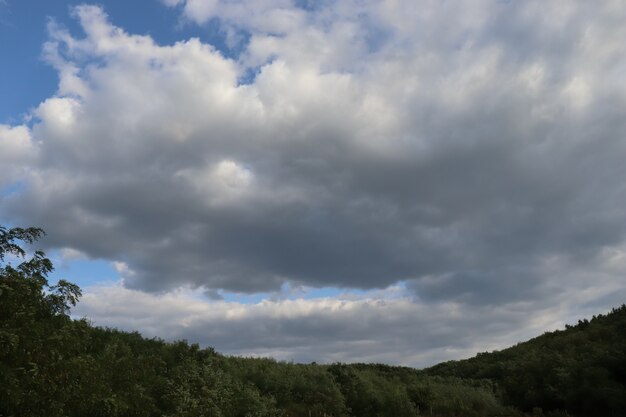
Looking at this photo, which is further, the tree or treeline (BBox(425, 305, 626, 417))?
treeline (BBox(425, 305, 626, 417))

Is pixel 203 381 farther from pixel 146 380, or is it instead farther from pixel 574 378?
pixel 574 378

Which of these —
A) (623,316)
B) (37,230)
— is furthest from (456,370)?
(37,230)

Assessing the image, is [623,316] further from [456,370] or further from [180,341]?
[180,341]

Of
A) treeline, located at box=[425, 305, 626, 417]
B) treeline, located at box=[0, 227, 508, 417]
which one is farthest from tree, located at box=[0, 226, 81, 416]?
treeline, located at box=[425, 305, 626, 417]

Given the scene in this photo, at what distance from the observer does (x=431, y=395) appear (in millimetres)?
31469

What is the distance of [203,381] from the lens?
915 inches

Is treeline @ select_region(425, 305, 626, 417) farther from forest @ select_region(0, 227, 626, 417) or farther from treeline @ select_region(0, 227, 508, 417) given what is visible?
treeline @ select_region(0, 227, 508, 417)

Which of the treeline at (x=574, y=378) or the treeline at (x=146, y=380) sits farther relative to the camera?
the treeline at (x=574, y=378)

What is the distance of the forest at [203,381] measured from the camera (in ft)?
30.6

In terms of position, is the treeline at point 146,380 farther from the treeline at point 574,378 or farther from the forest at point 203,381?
the treeline at point 574,378

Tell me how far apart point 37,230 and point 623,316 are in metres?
56.4

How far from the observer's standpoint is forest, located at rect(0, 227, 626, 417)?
9312mm

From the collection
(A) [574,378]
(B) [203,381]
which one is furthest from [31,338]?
(A) [574,378]

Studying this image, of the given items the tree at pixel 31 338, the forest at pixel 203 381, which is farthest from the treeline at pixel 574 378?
the tree at pixel 31 338
